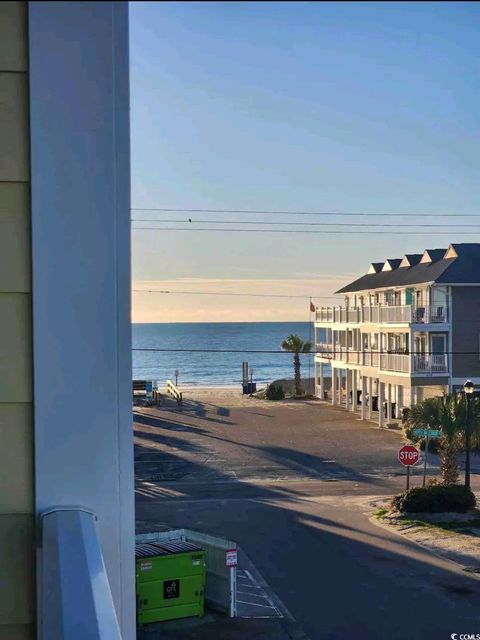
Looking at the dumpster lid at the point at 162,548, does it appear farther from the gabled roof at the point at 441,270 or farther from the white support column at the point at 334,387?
the white support column at the point at 334,387

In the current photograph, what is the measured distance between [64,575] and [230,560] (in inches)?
289

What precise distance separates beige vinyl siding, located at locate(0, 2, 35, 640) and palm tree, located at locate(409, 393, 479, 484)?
39.1ft

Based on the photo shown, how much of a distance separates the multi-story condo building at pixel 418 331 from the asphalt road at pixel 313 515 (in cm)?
161

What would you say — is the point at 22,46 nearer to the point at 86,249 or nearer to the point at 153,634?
the point at 86,249

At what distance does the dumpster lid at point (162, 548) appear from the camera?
8070mm

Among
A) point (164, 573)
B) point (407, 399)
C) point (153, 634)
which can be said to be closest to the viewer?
point (153, 634)

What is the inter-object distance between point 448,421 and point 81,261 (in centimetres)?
1211

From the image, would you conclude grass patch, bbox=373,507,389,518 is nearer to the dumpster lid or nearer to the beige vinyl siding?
the dumpster lid

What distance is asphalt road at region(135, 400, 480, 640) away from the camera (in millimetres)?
7613

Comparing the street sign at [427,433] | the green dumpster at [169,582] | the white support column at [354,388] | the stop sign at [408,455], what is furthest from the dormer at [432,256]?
the green dumpster at [169,582]

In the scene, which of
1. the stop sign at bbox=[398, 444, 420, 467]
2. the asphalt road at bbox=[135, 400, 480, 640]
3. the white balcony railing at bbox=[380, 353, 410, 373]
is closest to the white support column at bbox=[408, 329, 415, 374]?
the white balcony railing at bbox=[380, 353, 410, 373]

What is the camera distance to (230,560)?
7.95m

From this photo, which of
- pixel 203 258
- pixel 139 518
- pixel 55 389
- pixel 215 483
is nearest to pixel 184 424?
pixel 215 483

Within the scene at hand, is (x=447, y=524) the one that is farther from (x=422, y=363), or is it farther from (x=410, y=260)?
(x=410, y=260)
